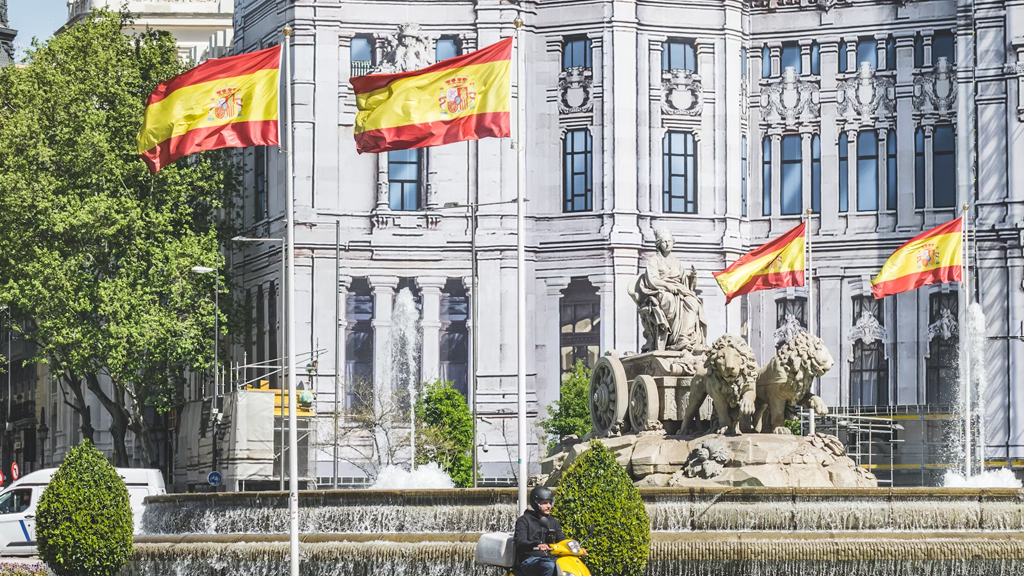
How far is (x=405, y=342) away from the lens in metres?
68.8

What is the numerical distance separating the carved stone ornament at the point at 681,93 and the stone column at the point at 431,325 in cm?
1103

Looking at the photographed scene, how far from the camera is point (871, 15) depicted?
235 feet

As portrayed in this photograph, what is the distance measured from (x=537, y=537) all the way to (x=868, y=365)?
5098 cm

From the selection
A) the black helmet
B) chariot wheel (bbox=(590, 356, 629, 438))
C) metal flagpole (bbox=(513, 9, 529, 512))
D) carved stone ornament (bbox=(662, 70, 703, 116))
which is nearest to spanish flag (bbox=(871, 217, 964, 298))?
chariot wheel (bbox=(590, 356, 629, 438))

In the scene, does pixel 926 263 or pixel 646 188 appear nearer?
pixel 926 263

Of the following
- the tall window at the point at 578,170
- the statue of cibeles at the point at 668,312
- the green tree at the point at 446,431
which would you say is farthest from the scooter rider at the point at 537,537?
the tall window at the point at 578,170

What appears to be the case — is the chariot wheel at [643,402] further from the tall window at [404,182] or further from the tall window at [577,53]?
the tall window at [577,53]

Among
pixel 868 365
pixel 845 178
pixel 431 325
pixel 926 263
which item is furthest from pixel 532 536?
pixel 845 178

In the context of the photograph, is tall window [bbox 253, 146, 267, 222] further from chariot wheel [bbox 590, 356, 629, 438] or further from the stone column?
chariot wheel [bbox 590, 356, 629, 438]

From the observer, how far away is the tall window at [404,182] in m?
69.8

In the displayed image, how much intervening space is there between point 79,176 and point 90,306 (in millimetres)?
5370

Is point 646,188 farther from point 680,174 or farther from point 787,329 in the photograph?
point 787,329

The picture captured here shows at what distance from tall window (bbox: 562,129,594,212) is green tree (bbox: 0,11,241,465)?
13.8m

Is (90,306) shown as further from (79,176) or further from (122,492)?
(122,492)
